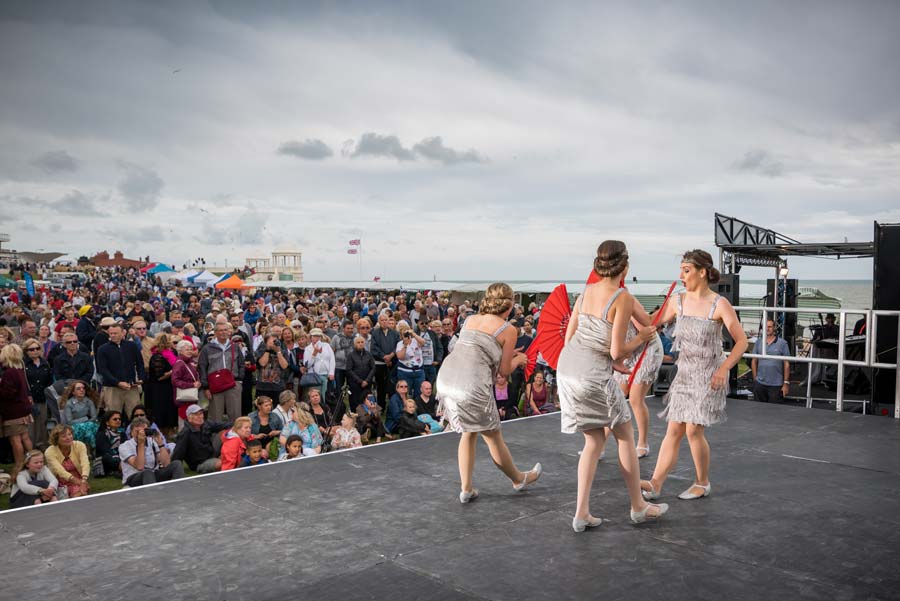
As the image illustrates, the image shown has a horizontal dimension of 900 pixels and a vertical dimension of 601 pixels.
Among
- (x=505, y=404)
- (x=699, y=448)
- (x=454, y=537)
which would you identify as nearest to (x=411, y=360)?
(x=505, y=404)

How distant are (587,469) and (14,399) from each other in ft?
22.4

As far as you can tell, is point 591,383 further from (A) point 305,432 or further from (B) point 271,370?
(B) point 271,370

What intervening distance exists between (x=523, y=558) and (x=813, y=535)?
164cm

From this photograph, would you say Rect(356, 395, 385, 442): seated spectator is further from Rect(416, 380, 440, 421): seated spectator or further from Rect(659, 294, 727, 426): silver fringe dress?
Rect(659, 294, 727, 426): silver fringe dress

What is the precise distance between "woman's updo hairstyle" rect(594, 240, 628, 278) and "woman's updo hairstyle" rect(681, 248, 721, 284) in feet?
2.48

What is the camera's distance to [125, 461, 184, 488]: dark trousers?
6.94m

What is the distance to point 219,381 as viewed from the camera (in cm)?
897

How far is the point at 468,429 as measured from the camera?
4.12m

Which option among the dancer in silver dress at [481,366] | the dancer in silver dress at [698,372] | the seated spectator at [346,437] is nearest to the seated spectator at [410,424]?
the seated spectator at [346,437]

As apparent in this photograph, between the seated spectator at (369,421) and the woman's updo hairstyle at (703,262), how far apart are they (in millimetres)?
5883

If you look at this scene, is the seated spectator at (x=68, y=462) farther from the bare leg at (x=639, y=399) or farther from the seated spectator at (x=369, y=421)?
the bare leg at (x=639, y=399)

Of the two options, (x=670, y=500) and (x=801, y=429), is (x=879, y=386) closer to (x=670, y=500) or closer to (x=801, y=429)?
(x=801, y=429)

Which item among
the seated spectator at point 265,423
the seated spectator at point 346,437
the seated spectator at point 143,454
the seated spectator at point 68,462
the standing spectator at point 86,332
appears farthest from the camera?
the standing spectator at point 86,332

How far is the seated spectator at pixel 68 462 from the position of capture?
22.1ft
